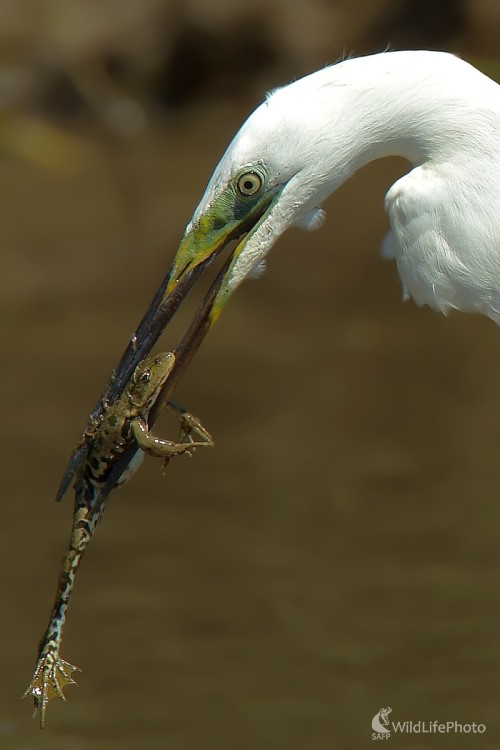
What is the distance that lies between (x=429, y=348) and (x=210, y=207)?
4524 mm

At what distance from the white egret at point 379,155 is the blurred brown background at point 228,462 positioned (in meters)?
2.05

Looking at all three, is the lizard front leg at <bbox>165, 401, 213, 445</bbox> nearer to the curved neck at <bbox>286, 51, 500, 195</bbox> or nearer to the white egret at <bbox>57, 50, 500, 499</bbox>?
the white egret at <bbox>57, 50, 500, 499</bbox>

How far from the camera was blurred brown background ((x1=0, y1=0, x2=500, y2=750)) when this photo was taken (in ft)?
17.5

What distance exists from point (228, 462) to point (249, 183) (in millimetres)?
3504

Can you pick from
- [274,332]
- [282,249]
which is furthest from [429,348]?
[282,249]

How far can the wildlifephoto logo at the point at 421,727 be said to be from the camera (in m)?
5.08

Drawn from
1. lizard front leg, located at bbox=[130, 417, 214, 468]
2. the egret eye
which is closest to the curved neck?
the egret eye

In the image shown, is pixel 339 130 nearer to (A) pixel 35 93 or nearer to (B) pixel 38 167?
(B) pixel 38 167

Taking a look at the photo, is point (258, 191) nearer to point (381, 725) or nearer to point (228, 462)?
point (381, 725)

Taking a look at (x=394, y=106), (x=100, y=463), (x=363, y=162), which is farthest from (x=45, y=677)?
(x=394, y=106)

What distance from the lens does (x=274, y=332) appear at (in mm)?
8375

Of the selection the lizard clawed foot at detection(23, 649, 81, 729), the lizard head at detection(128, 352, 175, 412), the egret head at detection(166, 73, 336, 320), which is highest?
the egret head at detection(166, 73, 336, 320)

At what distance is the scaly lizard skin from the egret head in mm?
295

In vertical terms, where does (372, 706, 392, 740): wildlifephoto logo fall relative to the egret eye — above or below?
below
